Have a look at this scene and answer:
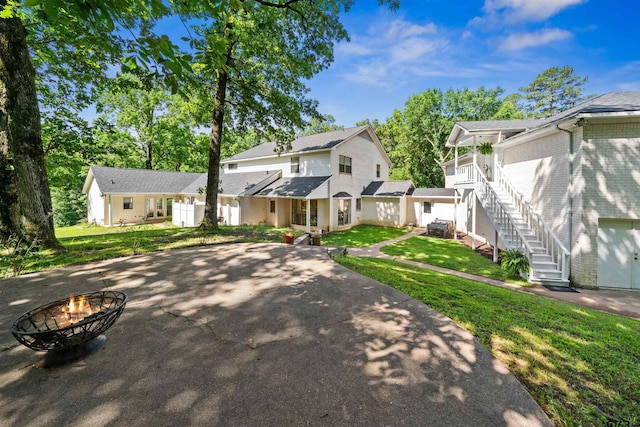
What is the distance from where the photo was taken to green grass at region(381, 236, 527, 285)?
995 cm

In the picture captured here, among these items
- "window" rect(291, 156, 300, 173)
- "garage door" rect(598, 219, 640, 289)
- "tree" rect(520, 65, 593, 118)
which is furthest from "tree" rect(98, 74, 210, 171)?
"tree" rect(520, 65, 593, 118)

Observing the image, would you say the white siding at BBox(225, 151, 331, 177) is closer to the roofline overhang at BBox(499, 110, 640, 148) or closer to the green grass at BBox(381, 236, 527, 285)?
the green grass at BBox(381, 236, 527, 285)

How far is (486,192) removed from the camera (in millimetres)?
12836

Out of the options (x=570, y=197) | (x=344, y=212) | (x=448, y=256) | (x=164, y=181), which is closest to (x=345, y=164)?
(x=344, y=212)

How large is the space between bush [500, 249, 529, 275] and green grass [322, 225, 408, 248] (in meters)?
6.84

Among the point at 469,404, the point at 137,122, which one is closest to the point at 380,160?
the point at 469,404

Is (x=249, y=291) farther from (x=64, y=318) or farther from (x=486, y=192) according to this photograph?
(x=486, y=192)

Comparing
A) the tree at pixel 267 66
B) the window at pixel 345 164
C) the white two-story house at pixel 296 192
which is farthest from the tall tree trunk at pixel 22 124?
the window at pixel 345 164

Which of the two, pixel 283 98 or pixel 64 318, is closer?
pixel 64 318

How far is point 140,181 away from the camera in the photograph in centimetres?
2345

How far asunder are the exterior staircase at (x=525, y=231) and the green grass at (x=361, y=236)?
6439mm

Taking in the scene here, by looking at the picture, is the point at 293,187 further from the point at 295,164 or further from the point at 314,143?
the point at 314,143

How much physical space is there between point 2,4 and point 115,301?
10.1 m

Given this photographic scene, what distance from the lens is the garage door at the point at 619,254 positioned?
809 centimetres
